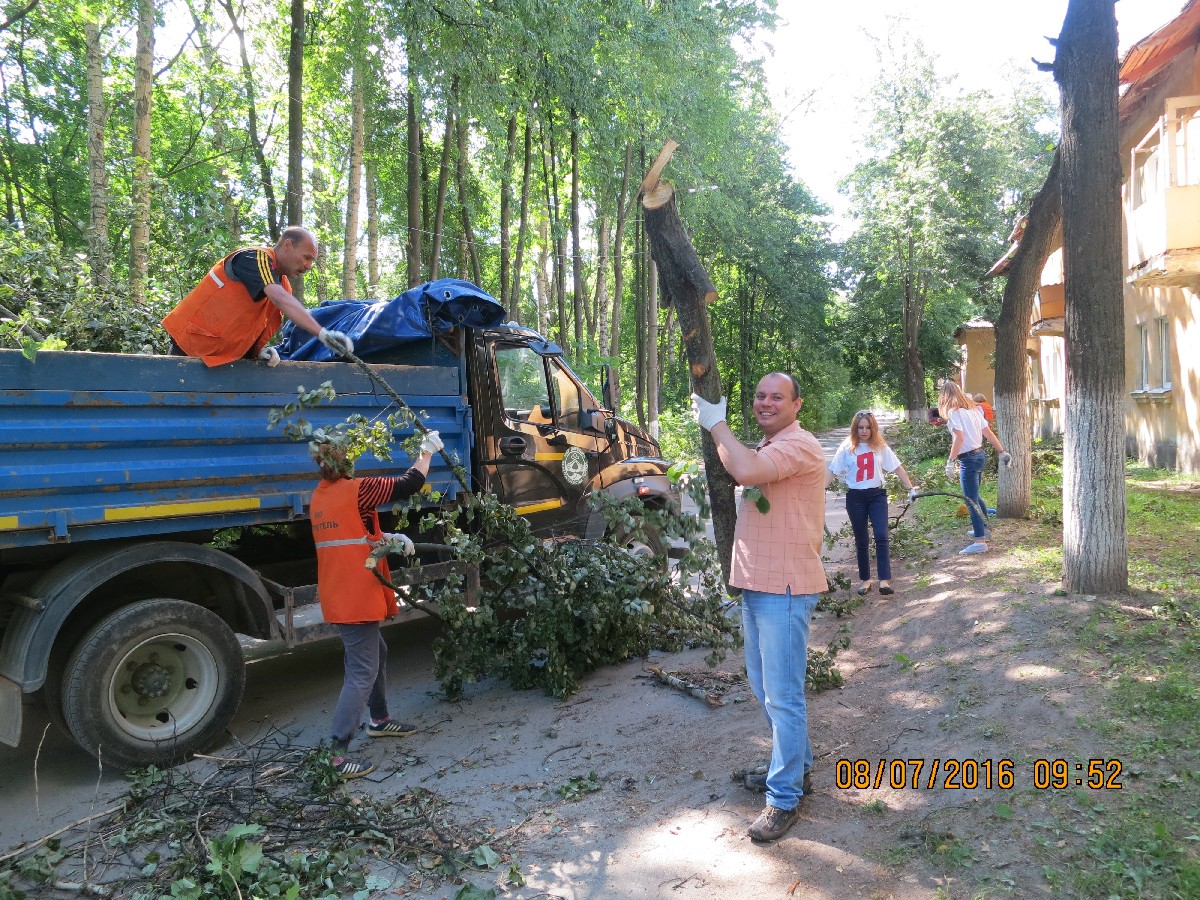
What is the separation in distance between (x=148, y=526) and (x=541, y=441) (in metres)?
2.95

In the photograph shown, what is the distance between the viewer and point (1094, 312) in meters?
5.36

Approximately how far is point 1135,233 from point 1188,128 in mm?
1781

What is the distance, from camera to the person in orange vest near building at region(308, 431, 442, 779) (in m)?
4.25

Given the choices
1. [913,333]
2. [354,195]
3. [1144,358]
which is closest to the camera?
[354,195]

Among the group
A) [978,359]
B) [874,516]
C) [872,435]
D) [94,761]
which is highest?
[978,359]

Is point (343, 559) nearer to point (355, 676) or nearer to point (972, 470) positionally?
point (355, 676)

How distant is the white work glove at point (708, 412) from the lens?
353cm

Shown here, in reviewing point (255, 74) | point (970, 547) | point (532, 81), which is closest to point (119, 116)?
point (255, 74)

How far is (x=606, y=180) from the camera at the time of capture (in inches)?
794

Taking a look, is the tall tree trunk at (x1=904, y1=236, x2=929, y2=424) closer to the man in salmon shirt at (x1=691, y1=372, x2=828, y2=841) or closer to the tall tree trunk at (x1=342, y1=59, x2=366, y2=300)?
the tall tree trunk at (x1=342, y1=59, x2=366, y2=300)

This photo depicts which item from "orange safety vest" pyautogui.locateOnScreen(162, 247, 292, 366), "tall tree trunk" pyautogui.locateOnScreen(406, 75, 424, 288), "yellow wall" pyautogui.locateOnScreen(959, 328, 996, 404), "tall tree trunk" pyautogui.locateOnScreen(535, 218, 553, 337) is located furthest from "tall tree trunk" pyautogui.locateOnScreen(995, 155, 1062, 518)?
"yellow wall" pyautogui.locateOnScreen(959, 328, 996, 404)

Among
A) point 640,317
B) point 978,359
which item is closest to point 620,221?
point 640,317

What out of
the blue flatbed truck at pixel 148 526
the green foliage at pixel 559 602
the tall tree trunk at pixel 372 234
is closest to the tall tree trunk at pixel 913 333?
the tall tree trunk at pixel 372 234

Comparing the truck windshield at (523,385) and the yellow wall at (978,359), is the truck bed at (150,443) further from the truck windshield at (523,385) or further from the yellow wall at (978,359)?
the yellow wall at (978,359)
